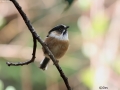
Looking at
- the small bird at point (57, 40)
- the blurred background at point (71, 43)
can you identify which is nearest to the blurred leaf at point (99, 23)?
the blurred background at point (71, 43)

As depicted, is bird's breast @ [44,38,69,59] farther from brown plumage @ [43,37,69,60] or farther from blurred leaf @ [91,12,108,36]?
blurred leaf @ [91,12,108,36]

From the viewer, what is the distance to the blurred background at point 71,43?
120cm

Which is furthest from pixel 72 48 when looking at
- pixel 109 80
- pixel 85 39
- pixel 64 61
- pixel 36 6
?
pixel 109 80

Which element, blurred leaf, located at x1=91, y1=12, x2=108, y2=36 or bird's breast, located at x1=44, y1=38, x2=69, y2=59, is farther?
blurred leaf, located at x1=91, y1=12, x2=108, y2=36

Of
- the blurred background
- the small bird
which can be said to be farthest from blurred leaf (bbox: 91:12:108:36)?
the small bird

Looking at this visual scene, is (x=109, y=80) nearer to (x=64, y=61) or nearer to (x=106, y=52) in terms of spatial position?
(x=106, y=52)

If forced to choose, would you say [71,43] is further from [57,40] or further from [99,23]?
[57,40]

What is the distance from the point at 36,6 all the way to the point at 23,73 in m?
0.38

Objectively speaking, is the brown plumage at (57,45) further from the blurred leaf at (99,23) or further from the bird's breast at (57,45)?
the blurred leaf at (99,23)

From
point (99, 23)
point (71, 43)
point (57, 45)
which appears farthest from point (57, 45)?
point (71, 43)

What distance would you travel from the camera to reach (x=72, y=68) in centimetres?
149

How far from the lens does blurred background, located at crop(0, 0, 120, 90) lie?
1.20 m

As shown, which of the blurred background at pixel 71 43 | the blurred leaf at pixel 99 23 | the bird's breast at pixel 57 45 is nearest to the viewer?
the bird's breast at pixel 57 45

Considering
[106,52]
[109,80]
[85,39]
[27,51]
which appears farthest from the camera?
[27,51]
